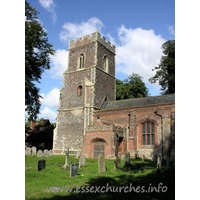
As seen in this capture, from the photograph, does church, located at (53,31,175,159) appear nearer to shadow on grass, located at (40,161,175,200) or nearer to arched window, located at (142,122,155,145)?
arched window, located at (142,122,155,145)

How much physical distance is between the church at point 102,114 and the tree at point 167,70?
8.50 metres

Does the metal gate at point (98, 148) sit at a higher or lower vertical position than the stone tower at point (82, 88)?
lower

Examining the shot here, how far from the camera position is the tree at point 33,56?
56.8 ft

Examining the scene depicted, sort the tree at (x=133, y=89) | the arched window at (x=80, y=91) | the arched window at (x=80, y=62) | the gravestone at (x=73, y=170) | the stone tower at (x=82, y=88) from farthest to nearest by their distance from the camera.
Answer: the tree at (x=133, y=89) < the arched window at (x=80, y=62) < the arched window at (x=80, y=91) < the stone tower at (x=82, y=88) < the gravestone at (x=73, y=170)

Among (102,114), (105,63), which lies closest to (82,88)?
(102,114)

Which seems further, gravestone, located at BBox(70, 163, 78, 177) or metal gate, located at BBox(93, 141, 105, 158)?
metal gate, located at BBox(93, 141, 105, 158)

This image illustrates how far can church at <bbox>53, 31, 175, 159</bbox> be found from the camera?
18125mm

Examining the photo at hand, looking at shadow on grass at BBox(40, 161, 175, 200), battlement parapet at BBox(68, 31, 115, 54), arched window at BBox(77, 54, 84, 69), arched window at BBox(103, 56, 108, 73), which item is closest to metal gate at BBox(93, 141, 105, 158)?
shadow on grass at BBox(40, 161, 175, 200)

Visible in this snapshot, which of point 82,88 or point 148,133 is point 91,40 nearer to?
point 82,88

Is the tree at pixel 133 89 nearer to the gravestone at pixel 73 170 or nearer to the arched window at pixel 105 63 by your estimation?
the arched window at pixel 105 63

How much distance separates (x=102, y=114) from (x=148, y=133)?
5481mm

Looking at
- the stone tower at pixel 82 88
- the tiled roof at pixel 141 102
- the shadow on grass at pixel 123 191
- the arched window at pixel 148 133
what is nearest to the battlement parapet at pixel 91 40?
the stone tower at pixel 82 88

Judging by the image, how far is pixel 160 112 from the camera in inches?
736

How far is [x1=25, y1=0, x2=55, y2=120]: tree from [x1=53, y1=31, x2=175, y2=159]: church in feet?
16.0
